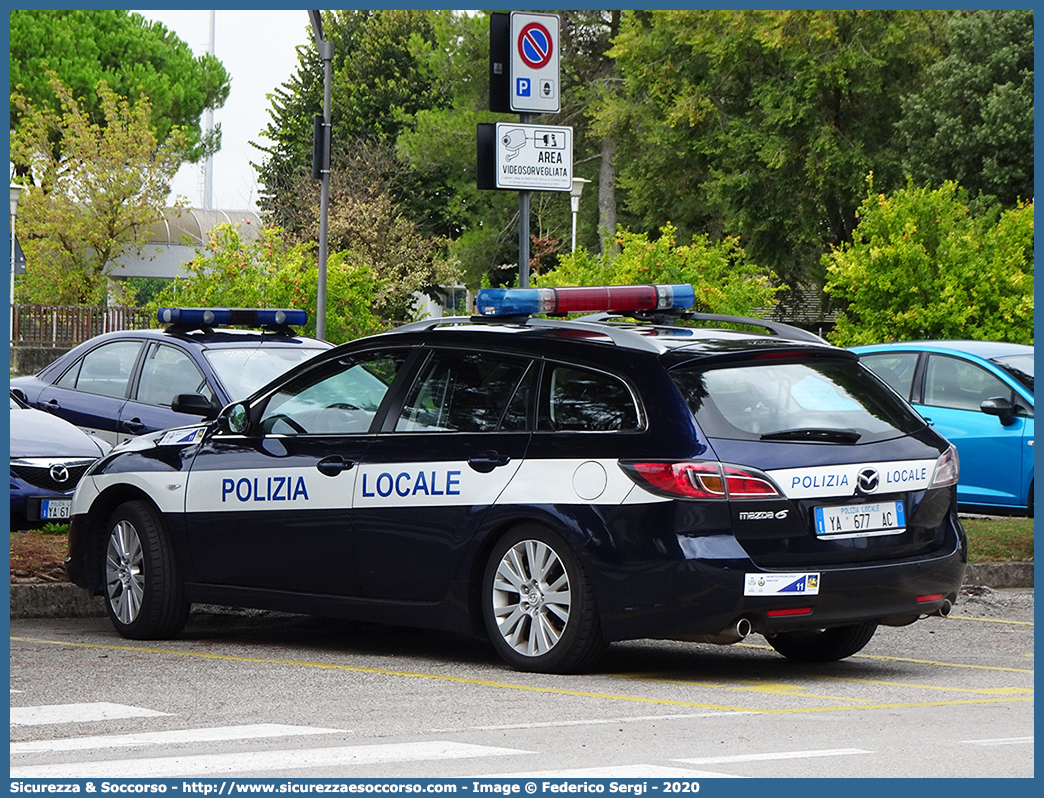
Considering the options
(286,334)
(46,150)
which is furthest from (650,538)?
(46,150)

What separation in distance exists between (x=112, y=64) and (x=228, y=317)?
5803 centimetres

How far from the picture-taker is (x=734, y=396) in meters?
7.77

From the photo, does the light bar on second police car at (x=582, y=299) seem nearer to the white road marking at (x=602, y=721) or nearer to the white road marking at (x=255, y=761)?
the white road marking at (x=602, y=721)

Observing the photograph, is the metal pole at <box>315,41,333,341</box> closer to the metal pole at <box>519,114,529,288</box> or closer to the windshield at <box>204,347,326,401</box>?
the windshield at <box>204,347,326,401</box>

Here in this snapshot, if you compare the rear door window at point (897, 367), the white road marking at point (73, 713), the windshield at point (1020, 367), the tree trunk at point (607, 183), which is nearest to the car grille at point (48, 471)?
the white road marking at point (73, 713)

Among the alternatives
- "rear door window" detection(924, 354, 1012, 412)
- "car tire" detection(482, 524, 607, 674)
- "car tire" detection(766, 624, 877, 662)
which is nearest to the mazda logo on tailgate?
"car tire" detection(766, 624, 877, 662)

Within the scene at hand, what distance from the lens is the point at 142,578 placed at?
371 inches

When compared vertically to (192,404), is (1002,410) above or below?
below

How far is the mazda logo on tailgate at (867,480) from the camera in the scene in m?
7.70

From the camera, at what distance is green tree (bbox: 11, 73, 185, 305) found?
5012 centimetres

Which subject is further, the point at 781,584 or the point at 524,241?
the point at 524,241

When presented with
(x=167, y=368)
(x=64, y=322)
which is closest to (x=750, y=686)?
(x=167, y=368)

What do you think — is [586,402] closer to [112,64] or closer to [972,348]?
Result: [972,348]

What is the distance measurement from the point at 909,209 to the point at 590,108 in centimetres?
2891
